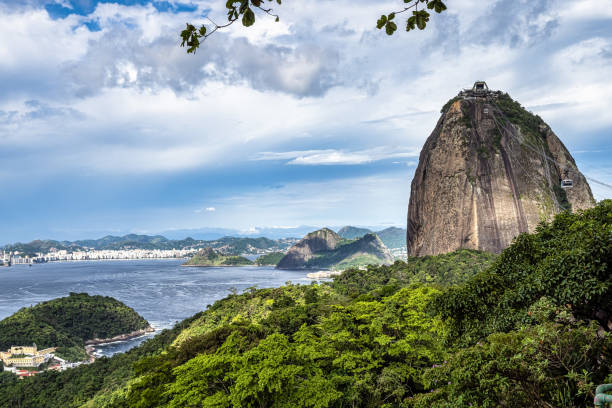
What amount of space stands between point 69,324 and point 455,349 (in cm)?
7314

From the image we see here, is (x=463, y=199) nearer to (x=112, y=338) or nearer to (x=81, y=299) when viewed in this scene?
(x=112, y=338)

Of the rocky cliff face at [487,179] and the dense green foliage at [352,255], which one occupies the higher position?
the rocky cliff face at [487,179]

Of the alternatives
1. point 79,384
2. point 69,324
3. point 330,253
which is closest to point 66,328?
point 69,324

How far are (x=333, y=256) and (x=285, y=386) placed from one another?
164 m

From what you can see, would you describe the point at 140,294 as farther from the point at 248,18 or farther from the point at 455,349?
the point at 248,18

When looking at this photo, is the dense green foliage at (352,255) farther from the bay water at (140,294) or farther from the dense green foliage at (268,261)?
the bay water at (140,294)

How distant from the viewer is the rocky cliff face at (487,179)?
47.9 meters

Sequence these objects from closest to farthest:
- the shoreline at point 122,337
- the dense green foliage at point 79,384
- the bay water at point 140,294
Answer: the dense green foliage at point 79,384 < the shoreline at point 122,337 < the bay water at point 140,294

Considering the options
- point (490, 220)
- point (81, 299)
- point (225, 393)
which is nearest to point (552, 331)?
point (225, 393)

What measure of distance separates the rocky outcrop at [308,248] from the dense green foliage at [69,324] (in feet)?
338

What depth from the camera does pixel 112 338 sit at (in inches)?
2586

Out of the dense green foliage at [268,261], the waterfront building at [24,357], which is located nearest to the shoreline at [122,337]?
the waterfront building at [24,357]

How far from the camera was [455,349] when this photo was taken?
9.39 metres

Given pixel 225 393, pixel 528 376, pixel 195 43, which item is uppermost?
pixel 195 43
